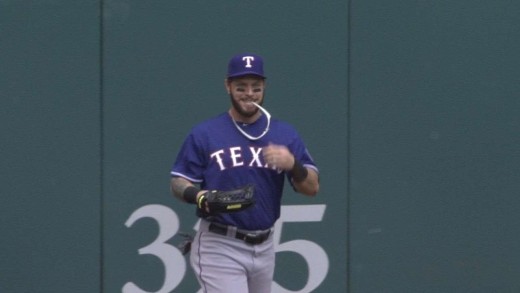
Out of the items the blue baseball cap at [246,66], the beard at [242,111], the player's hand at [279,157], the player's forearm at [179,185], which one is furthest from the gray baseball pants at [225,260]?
the blue baseball cap at [246,66]

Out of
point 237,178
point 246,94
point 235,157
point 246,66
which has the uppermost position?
point 246,66

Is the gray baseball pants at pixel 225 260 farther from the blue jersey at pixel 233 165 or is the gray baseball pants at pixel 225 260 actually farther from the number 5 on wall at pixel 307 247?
the number 5 on wall at pixel 307 247

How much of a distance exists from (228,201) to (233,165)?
0.32 m

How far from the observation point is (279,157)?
5.73 m

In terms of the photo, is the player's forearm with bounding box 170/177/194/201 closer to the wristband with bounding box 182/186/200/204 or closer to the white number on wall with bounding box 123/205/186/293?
the wristband with bounding box 182/186/200/204

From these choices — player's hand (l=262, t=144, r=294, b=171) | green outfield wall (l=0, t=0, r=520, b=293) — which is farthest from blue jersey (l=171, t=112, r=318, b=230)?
green outfield wall (l=0, t=0, r=520, b=293)

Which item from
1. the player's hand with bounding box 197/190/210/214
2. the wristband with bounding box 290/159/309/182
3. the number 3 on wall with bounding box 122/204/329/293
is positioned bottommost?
the number 3 on wall with bounding box 122/204/329/293

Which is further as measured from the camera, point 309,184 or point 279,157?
point 309,184

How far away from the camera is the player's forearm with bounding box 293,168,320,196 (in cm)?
605

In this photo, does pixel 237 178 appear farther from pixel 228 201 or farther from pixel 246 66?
pixel 246 66

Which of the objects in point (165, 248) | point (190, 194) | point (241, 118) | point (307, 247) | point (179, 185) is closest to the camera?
point (190, 194)

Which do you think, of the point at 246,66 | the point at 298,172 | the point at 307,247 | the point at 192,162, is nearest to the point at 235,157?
the point at 192,162

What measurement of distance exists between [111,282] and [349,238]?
154 cm

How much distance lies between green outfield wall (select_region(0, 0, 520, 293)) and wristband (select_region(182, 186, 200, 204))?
1.69m
